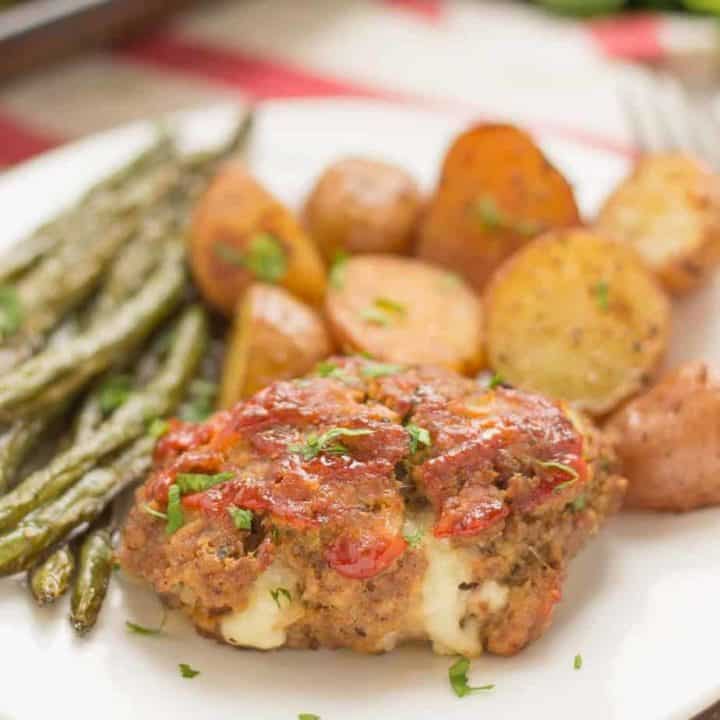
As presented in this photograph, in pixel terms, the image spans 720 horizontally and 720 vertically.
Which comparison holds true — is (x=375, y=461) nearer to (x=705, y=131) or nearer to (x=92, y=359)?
(x=92, y=359)

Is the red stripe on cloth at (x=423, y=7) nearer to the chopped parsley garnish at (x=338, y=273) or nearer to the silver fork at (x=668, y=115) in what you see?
the silver fork at (x=668, y=115)

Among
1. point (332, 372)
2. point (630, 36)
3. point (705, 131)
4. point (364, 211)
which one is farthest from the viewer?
point (630, 36)

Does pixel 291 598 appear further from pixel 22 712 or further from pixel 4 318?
pixel 4 318

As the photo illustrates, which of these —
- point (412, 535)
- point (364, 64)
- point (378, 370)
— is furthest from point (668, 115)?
point (412, 535)

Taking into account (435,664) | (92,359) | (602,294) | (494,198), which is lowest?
(435,664)

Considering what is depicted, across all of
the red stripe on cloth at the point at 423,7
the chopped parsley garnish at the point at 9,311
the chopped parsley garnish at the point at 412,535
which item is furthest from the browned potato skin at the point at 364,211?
the red stripe on cloth at the point at 423,7
